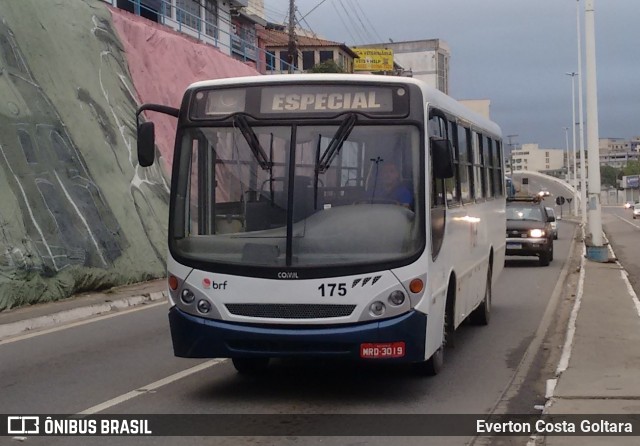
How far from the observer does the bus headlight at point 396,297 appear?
25.2 ft

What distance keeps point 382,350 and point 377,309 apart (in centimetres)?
34

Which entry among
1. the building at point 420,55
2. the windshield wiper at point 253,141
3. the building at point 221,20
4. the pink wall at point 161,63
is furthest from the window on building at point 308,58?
the windshield wiper at point 253,141

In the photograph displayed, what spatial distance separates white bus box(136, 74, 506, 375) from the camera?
7668 millimetres

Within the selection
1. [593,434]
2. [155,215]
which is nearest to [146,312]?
[155,215]

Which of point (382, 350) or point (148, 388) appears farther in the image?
point (148, 388)

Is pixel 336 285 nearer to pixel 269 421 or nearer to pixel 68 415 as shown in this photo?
pixel 269 421

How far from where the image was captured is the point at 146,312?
14984 mm

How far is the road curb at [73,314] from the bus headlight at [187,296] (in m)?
5.26

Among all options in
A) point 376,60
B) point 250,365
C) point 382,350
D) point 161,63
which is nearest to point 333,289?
point 382,350

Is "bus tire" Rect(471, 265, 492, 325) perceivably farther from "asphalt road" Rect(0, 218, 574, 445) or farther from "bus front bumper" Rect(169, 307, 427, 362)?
"bus front bumper" Rect(169, 307, 427, 362)

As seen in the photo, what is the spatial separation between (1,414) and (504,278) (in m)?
16.0

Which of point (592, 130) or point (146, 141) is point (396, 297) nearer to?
point (146, 141)

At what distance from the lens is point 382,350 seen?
7.67m

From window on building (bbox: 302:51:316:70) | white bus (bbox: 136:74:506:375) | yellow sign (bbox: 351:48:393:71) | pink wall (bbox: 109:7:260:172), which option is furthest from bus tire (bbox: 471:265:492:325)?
yellow sign (bbox: 351:48:393:71)
